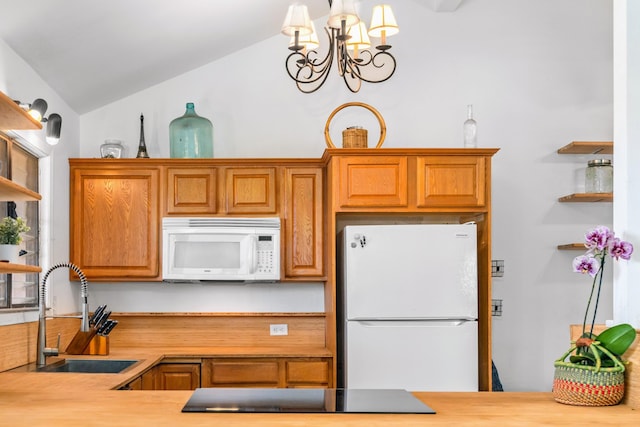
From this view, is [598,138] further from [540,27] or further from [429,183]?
[429,183]

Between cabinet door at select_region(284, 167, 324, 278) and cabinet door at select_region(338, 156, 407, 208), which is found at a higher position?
cabinet door at select_region(338, 156, 407, 208)

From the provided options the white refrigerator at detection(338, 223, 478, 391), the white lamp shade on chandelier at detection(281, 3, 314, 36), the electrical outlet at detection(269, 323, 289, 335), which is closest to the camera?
the white lamp shade on chandelier at detection(281, 3, 314, 36)

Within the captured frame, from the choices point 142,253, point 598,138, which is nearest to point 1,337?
point 142,253

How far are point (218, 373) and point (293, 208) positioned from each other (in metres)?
1.07

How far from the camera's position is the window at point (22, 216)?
3297 millimetres

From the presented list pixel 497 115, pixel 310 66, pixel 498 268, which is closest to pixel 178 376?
pixel 310 66

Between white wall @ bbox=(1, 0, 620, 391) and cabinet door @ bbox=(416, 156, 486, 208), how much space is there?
65cm


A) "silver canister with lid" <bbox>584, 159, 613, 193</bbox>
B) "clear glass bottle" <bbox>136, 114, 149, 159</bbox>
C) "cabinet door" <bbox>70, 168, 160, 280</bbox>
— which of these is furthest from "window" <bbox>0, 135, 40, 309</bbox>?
"silver canister with lid" <bbox>584, 159, 613, 193</bbox>

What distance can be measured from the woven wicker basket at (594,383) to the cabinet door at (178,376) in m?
2.50

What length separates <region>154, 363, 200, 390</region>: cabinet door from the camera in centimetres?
397

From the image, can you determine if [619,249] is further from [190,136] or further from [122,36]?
[190,136]

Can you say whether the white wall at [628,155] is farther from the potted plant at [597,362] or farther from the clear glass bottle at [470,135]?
the clear glass bottle at [470,135]

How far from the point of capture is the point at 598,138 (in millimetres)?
4633

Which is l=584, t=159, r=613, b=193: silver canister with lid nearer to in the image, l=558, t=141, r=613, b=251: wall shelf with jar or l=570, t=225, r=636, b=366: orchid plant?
l=558, t=141, r=613, b=251: wall shelf with jar
